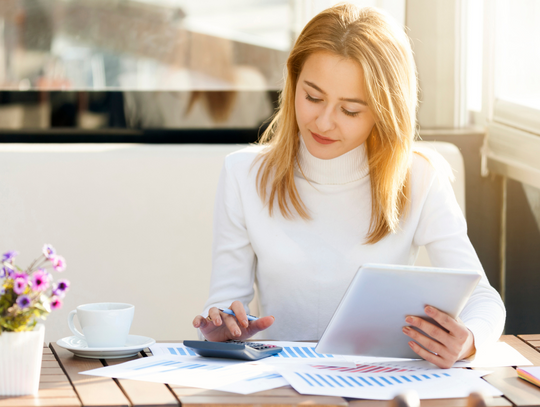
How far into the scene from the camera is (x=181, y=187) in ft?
6.30

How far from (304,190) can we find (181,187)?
52 centimetres

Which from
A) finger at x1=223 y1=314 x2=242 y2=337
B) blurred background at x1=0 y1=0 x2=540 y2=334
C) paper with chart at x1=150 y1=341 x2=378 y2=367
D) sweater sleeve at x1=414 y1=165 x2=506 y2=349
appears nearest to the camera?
paper with chart at x1=150 y1=341 x2=378 y2=367

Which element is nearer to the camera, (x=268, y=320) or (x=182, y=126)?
(x=268, y=320)

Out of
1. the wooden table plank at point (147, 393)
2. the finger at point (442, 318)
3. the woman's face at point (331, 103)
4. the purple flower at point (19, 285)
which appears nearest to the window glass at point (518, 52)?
the woman's face at point (331, 103)

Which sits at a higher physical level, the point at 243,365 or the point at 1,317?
the point at 1,317

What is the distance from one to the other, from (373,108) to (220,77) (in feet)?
3.30

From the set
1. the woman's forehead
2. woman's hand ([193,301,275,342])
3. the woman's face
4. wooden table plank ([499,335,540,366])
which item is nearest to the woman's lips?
the woman's face

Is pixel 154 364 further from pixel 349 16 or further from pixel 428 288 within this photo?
pixel 349 16

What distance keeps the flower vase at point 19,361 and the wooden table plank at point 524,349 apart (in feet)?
2.57

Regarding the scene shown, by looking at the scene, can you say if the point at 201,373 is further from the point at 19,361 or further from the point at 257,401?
the point at 19,361

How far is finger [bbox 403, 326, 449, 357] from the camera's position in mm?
1041

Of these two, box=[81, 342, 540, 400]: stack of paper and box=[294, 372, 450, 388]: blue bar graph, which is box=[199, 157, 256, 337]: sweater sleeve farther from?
box=[294, 372, 450, 388]: blue bar graph

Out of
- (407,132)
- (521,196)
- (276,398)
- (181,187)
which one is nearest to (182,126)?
(181,187)

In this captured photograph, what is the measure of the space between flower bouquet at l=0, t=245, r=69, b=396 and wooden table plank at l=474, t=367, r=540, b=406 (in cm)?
64
